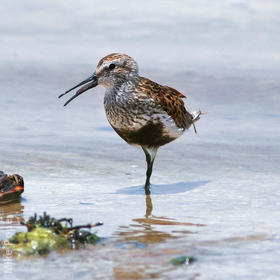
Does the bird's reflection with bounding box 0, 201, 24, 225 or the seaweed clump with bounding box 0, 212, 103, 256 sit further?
the bird's reflection with bounding box 0, 201, 24, 225

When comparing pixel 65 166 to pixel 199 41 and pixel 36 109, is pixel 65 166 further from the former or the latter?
pixel 199 41

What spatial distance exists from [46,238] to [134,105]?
2.85m

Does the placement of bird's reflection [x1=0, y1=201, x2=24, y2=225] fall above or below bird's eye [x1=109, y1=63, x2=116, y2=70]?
below

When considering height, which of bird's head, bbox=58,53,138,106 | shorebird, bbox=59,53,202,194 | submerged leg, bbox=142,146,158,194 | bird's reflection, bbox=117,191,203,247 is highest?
bird's head, bbox=58,53,138,106

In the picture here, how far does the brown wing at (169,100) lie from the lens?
30.2ft

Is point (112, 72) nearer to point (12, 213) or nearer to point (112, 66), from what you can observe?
point (112, 66)

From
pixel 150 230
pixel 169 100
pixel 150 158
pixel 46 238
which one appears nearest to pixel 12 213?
pixel 46 238

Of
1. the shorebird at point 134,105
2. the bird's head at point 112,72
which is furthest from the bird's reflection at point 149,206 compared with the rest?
the bird's head at point 112,72

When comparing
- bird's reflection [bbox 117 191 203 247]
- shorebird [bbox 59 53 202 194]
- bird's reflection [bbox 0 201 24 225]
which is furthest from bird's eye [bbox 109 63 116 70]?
bird's reflection [bbox 117 191 203 247]

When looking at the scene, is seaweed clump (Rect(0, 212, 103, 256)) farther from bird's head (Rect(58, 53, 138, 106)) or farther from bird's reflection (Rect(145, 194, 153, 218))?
bird's head (Rect(58, 53, 138, 106))

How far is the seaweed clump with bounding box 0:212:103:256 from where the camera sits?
253 inches

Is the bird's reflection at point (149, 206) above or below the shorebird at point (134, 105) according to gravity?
below

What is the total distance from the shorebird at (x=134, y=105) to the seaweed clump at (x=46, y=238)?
2.25 meters

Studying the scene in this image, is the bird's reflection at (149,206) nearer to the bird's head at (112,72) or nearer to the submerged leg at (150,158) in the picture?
the submerged leg at (150,158)
